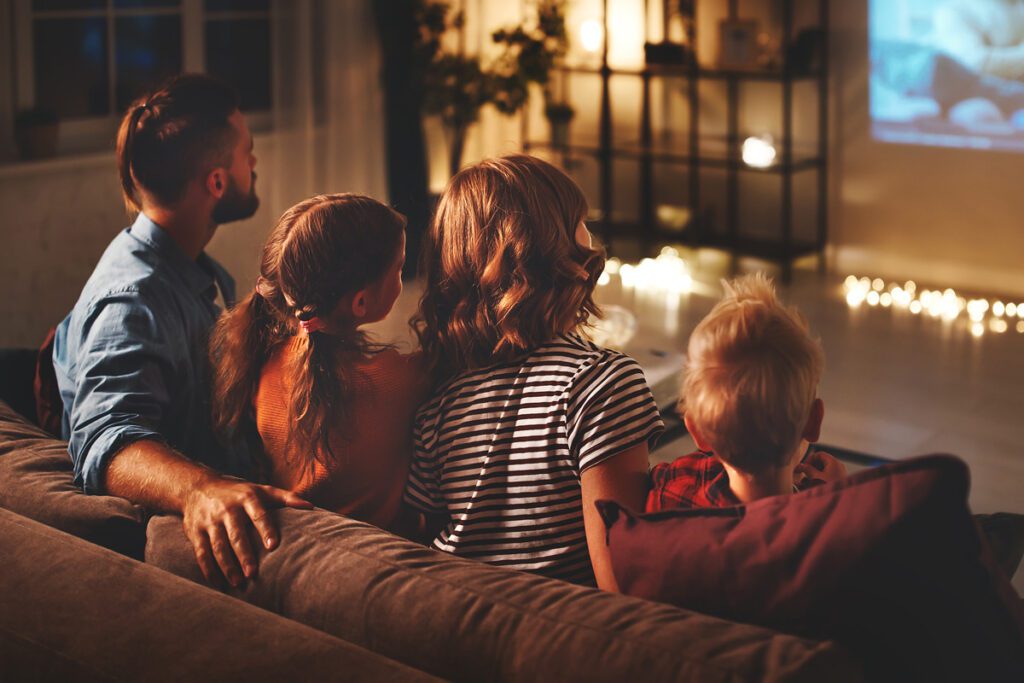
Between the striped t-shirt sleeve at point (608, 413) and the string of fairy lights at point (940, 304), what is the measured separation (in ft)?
12.9

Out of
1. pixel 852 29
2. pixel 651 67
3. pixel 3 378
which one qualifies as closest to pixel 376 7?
pixel 651 67

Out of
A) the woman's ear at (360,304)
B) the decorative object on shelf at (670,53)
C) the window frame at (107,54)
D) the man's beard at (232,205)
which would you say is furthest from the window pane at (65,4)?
the woman's ear at (360,304)

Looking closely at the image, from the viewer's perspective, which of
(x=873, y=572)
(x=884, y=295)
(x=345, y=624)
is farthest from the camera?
(x=884, y=295)

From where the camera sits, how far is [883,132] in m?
5.98

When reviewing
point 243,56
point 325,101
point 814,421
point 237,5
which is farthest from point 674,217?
point 814,421

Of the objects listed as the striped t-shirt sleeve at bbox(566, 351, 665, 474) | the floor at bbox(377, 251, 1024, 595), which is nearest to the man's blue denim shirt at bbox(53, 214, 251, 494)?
the striped t-shirt sleeve at bbox(566, 351, 665, 474)

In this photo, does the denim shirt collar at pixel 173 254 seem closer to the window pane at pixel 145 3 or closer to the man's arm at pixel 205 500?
the man's arm at pixel 205 500

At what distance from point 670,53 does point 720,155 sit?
0.59 meters

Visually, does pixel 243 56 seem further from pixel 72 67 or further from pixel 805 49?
pixel 805 49

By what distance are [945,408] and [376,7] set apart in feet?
10.8

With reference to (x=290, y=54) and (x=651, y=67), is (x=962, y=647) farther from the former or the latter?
(x=651, y=67)

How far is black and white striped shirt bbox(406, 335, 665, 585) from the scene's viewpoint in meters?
1.50

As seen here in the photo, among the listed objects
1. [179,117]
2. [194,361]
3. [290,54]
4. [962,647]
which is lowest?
[962,647]

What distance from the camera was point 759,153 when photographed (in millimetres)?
6059
